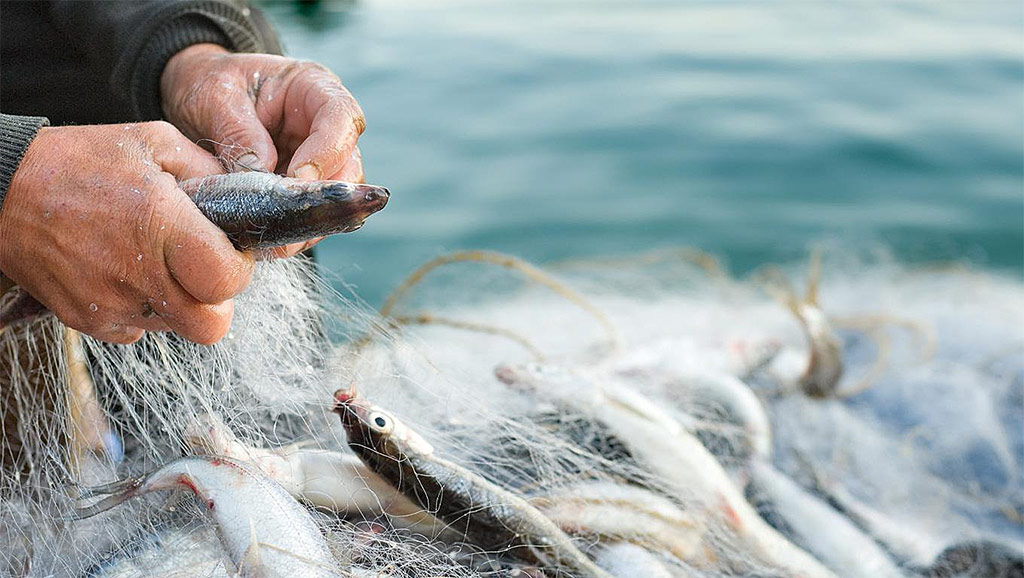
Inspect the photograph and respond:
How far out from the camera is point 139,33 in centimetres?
219

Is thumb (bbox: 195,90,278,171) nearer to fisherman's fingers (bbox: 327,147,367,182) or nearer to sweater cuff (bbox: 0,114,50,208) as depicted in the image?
fisherman's fingers (bbox: 327,147,367,182)

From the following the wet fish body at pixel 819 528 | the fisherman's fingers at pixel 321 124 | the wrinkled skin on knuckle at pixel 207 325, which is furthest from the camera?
the wet fish body at pixel 819 528

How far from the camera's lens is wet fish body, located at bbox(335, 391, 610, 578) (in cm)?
170

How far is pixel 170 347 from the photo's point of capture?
5.83 feet

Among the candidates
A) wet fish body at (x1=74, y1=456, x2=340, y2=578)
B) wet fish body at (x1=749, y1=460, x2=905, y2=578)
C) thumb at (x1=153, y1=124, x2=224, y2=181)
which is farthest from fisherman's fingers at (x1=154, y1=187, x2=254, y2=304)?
wet fish body at (x1=749, y1=460, x2=905, y2=578)

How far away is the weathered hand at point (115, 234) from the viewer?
1.41 m

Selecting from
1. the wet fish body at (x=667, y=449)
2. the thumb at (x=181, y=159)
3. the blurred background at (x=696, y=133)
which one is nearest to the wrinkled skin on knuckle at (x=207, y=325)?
the thumb at (x=181, y=159)

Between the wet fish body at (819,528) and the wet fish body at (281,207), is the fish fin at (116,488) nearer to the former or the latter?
the wet fish body at (281,207)

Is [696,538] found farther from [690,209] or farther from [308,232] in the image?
[690,209]

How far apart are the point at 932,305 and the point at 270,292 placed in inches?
138

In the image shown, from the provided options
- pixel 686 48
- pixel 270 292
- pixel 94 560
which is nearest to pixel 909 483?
pixel 270 292

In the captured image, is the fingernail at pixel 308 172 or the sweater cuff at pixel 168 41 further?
the sweater cuff at pixel 168 41

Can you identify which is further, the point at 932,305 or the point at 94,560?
the point at 932,305

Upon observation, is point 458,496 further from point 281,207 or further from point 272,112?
point 272,112
